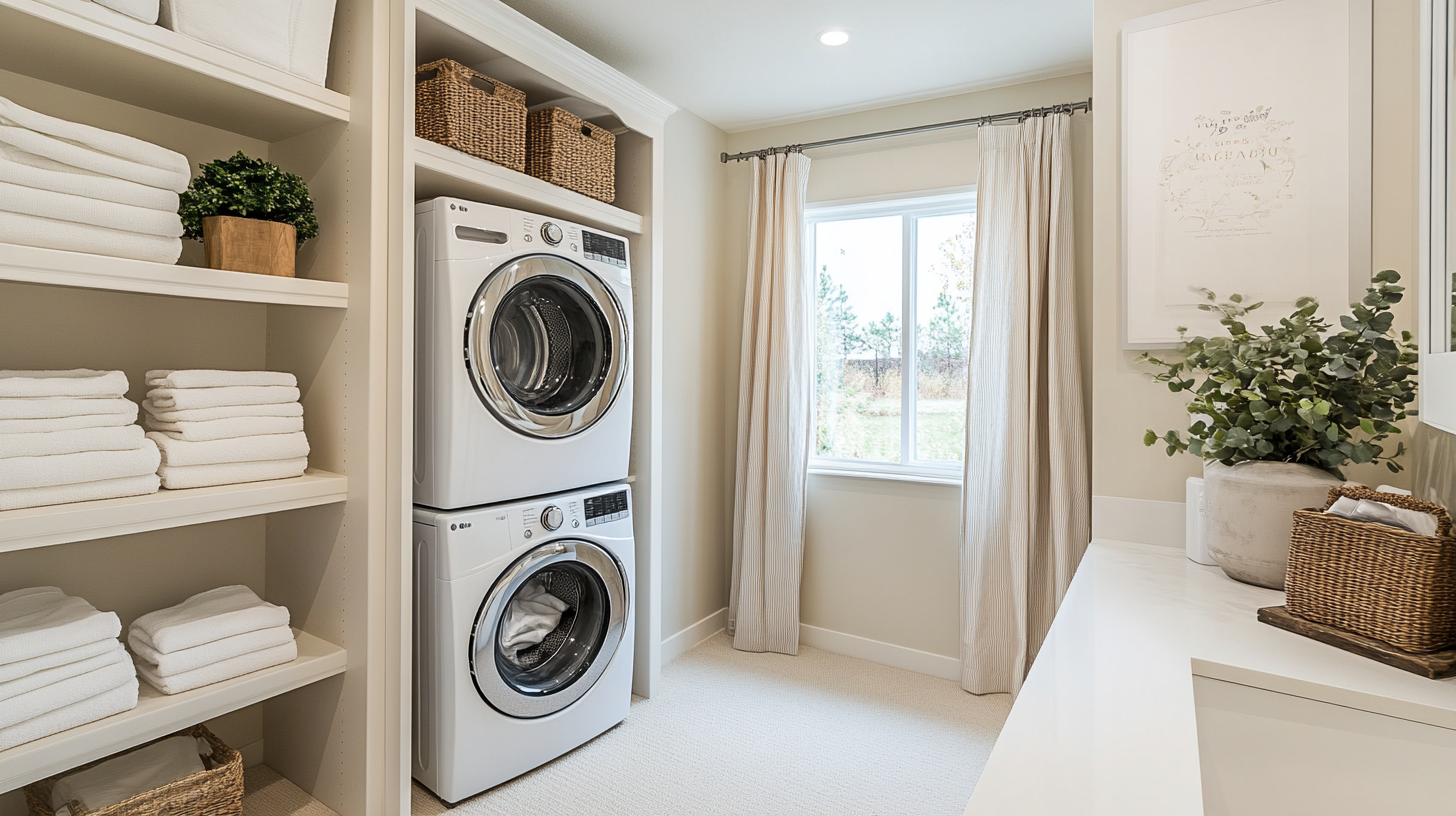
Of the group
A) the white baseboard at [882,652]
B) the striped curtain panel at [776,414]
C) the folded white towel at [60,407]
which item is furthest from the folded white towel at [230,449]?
the white baseboard at [882,652]

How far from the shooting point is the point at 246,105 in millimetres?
1702

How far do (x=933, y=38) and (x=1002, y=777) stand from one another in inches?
99.1

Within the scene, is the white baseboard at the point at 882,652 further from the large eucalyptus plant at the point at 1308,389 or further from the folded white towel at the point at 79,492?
the folded white towel at the point at 79,492

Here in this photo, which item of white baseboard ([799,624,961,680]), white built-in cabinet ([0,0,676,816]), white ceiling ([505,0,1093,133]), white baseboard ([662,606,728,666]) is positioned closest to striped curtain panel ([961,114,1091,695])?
white baseboard ([799,624,961,680])

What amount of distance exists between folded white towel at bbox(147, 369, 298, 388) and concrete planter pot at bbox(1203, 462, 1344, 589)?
80.8 inches

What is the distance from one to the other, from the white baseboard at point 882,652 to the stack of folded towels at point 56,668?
8.35ft

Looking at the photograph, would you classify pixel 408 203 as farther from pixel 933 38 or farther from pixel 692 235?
pixel 933 38

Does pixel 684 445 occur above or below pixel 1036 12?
below

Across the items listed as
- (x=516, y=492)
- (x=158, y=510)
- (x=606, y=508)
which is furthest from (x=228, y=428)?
(x=606, y=508)

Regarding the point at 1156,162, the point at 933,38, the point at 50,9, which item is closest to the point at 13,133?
the point at 50,9

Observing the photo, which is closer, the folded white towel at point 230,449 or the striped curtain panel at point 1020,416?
Result: the folded white towel at point 230,449

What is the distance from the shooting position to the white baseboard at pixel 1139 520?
1.60 metres

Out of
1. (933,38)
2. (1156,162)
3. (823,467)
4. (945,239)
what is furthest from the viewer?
(823,467)

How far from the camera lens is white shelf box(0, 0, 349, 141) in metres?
1.33
